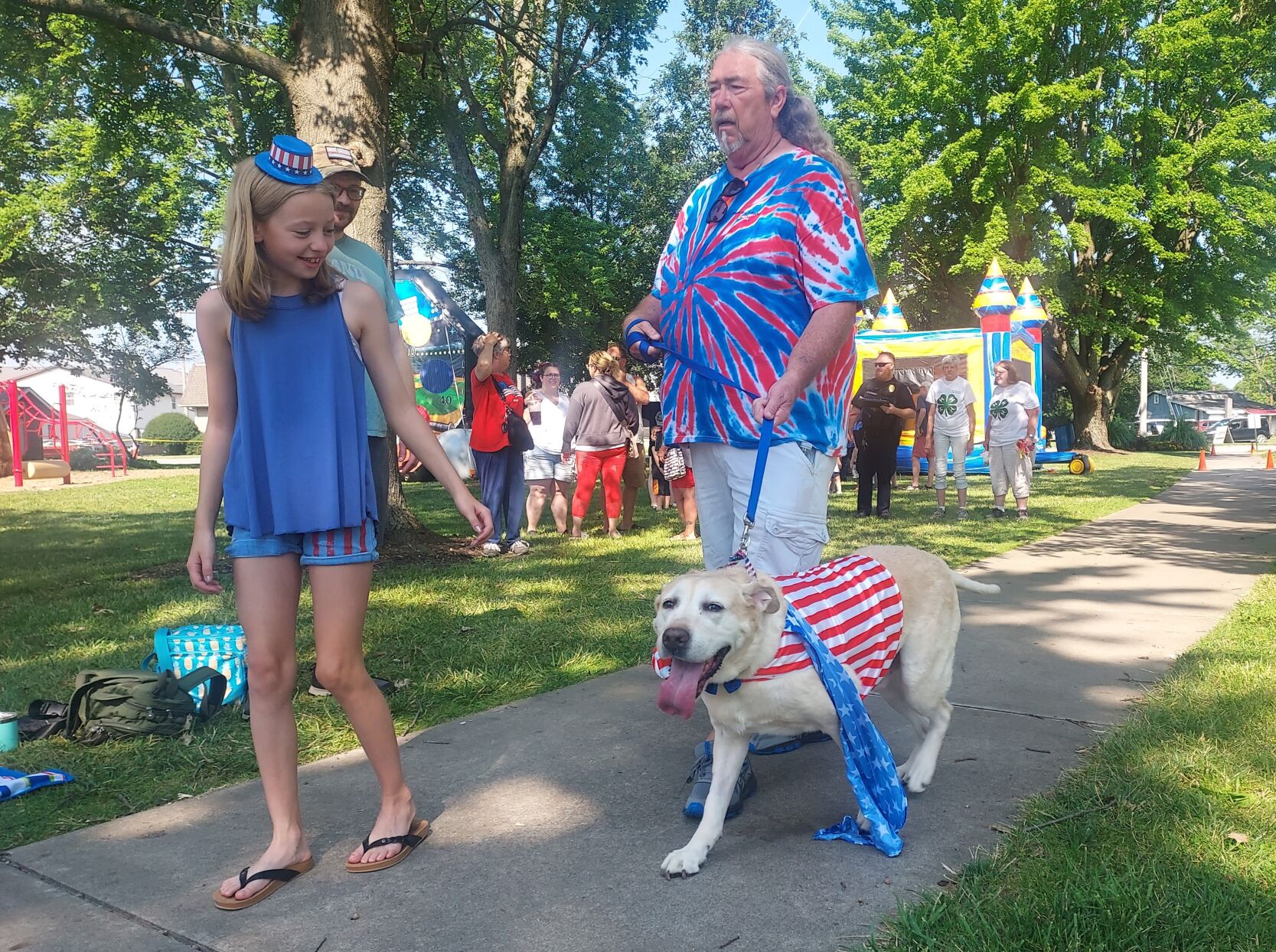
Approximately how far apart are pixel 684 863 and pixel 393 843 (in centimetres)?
86

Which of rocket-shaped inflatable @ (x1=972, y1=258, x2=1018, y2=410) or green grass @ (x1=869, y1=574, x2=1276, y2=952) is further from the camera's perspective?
rocket-shaped inflatable @ (x1=972, y1=258, x2=1018, y2=410)

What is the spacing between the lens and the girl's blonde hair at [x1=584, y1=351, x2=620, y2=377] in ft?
33.1

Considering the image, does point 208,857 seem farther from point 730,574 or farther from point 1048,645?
point 1048,645

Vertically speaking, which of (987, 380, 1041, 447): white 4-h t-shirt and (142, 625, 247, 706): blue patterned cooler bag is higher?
(987, 380, 1041, 447): white 4-h t-shirt

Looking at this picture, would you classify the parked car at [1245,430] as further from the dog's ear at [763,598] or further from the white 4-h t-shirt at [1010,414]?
the dog's ear at [763,598]

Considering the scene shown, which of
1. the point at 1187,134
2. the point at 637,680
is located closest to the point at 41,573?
the point at 637,680

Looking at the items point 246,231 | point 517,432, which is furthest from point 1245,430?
point 246,231

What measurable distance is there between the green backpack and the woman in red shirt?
4935 millimetres

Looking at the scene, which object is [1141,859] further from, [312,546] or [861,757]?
[312,546]

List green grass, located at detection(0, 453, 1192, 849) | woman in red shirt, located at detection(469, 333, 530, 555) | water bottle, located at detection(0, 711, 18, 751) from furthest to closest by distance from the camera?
woman in red shirt, located at detection(469, 333, 530, 555)
water bottle, located at detection(0, 711, 18, 751)
green grass, located at detection(0, 453, 1192, 849)

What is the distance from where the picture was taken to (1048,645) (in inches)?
201

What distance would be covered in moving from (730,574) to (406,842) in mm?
→ 1257

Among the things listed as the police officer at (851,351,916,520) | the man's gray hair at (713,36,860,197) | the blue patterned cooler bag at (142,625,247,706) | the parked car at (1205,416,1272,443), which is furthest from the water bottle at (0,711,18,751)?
the parked car at (1205,416,1272,443)

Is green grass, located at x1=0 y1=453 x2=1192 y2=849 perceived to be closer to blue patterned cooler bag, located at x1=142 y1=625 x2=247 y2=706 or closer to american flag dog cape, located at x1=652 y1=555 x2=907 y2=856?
blue patterned cooler bag, located at x1=142 y1=625 x2=247 y2=706
